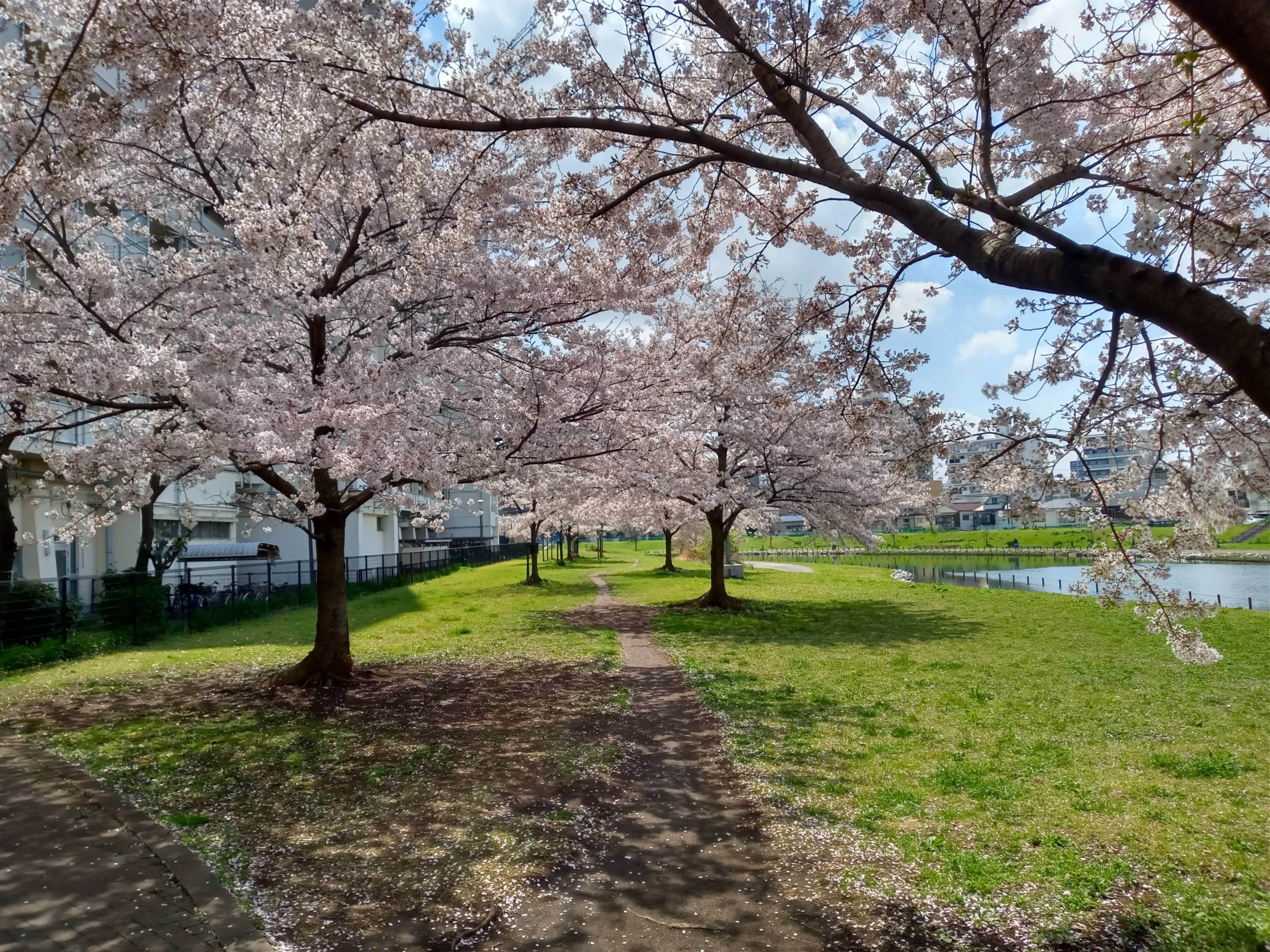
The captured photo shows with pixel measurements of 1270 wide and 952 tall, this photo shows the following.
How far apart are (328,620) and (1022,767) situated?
826 centimetres

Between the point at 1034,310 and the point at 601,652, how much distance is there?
987 cm

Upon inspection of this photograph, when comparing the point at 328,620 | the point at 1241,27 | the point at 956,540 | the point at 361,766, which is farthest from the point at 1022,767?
the point at 956,540

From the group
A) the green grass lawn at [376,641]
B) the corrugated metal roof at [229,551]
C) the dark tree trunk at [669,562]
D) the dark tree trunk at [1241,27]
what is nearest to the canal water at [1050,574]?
the green grass lawn at [376,641]

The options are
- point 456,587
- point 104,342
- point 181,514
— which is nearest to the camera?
point 104,342

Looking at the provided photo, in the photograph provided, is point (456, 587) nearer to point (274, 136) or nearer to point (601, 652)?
point (601, 652)

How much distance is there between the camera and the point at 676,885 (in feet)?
14.2

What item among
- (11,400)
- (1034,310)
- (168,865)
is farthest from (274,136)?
(1034,310)

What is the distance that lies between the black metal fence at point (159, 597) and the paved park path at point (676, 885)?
594cm

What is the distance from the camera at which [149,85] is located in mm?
4301

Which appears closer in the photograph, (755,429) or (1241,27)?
(1241,27)

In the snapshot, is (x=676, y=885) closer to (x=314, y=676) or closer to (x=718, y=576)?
(x=314, y=676)

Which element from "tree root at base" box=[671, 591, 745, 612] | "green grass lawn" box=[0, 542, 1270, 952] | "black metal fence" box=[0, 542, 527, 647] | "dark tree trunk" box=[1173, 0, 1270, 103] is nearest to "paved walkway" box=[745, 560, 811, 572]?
"tree root at base" box=[671, 591, 745, 612]

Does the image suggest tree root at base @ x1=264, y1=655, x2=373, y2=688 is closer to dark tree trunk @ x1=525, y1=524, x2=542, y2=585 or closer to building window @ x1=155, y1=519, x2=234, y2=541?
building window @ x1=155, y1=519, x2=234, y2=541

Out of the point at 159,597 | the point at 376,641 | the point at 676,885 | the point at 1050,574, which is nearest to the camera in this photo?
the point at 676,885
